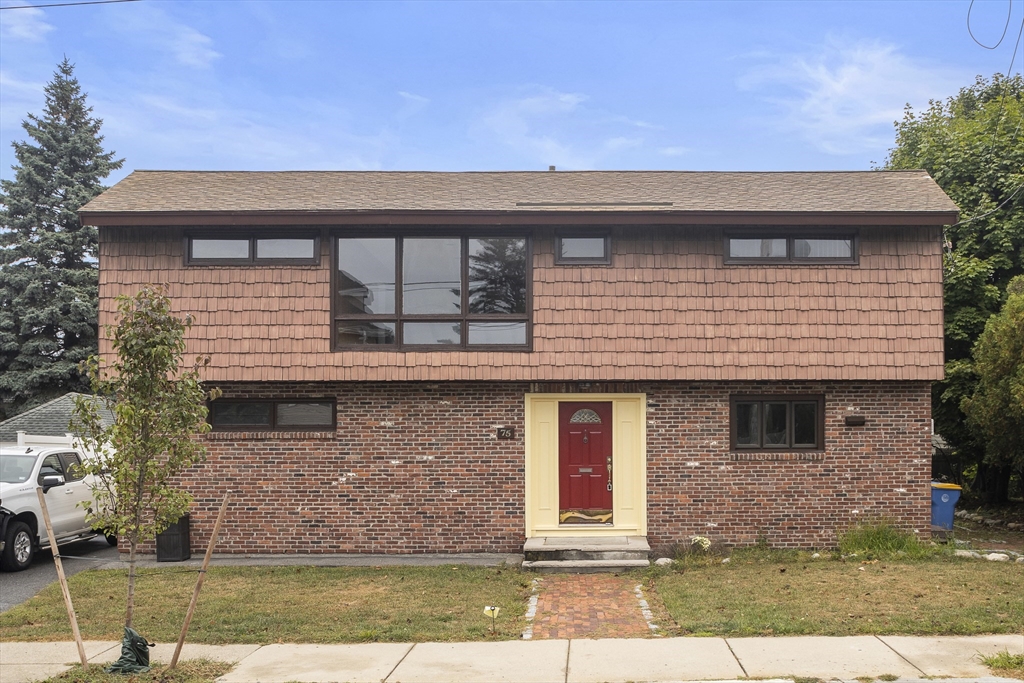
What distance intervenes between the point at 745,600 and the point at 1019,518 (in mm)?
10099

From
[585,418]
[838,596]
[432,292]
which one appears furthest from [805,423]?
[432,292]

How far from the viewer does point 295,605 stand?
9094 millimetres

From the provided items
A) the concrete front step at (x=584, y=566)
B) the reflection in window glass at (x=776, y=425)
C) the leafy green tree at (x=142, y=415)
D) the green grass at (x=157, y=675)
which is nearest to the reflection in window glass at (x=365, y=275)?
the concrete front step at (x=584, y=566)

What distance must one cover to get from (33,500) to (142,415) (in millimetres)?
6602

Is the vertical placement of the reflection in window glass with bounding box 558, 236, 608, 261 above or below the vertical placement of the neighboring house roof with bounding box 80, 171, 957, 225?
below

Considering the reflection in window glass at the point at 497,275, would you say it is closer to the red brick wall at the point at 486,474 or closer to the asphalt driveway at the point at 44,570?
the red brick wall at the point at 486,474

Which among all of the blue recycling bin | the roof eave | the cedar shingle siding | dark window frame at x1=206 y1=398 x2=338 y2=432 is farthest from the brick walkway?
the blue recycling bin

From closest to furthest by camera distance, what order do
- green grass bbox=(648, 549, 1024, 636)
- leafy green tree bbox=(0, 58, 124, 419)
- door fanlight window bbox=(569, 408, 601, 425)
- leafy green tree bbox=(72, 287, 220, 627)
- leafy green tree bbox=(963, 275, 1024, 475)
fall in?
leafy green tree bbox=(72, 287, 220, 627), green grass bbox=(648, 549, 1024, 636), door fanlight window bbox=(569, 408, 601, 425), leafy green tree bbox=(963, 275, 1024, 475), leafy green tree bbox=(0, 58, 124, 419)

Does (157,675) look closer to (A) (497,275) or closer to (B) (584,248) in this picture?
(A) (497,275)

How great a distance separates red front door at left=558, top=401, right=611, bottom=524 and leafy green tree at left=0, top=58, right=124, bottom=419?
716 inches

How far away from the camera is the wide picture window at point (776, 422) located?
Result: 1181cm

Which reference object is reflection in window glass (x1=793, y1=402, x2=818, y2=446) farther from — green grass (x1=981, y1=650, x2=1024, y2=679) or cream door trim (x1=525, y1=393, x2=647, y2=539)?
green grass (x1=981, y1=650, x2=1024, y2=679)

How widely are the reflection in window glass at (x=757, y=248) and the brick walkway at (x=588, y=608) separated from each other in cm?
486

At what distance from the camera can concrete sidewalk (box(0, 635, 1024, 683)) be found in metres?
6.52
